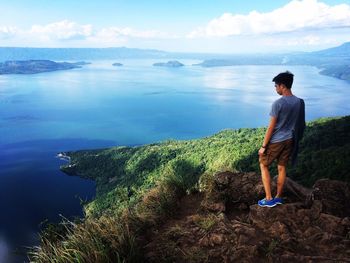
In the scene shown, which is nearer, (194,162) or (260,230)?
(260,230)

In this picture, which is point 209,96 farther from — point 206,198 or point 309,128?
point 206,198

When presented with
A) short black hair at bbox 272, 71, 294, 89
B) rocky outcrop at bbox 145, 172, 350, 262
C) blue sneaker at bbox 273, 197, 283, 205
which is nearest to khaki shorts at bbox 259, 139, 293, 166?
blue sneaker at bbox 273, 197, 283, 205

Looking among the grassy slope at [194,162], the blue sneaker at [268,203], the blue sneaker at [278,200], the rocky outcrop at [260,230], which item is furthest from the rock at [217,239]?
the grassy slope at [194,162]

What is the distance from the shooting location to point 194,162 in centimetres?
4028

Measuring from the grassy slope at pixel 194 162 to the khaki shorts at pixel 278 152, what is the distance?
1.39 metres

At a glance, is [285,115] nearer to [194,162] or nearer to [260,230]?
[260,230]

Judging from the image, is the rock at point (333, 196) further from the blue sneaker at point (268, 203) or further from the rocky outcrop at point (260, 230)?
the blue sneaker at point (268, 203)

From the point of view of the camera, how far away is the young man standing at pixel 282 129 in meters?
4.34

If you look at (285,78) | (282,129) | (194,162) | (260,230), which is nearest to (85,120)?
(194,162)

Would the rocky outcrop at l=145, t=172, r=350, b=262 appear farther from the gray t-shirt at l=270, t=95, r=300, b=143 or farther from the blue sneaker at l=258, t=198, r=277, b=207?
the gray t-shirt at l=270, t=95, r=300, b=143

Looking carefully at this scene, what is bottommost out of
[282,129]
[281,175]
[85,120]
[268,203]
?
[85,120]

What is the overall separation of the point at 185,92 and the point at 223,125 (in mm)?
56376

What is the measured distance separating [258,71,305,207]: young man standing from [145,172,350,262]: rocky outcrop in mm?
422

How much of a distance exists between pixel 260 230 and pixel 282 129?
4.35 feet
